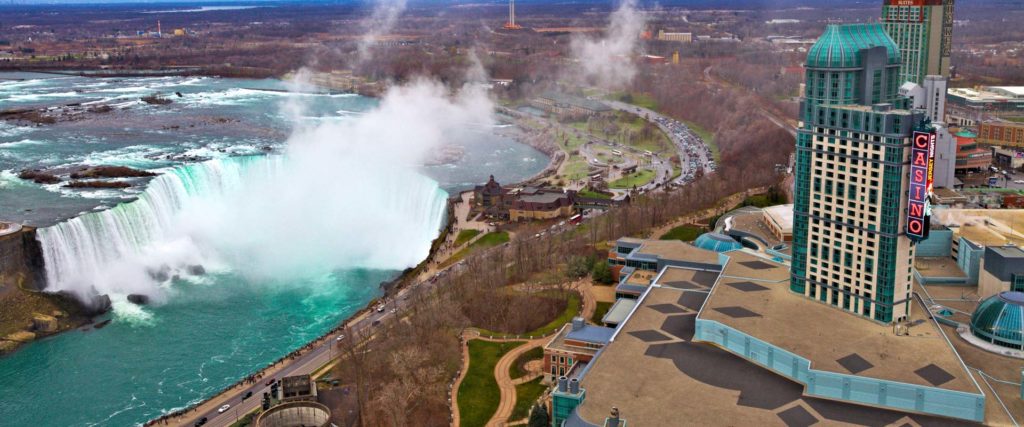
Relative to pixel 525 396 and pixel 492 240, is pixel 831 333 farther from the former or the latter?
pixel 492 240

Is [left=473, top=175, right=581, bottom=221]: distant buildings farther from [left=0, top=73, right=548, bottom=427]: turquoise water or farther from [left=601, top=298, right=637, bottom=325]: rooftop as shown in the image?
[left=601, top=298, right=637, bottom=325]: rooftop

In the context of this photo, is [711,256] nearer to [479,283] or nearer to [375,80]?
[479,283]

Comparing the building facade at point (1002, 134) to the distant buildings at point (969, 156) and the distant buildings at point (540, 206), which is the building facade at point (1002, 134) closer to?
the distant buildings at point (969, 156)

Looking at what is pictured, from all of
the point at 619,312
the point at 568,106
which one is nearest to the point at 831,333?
the point at 619,312

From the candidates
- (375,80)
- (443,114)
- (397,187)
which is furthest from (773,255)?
(375,80)

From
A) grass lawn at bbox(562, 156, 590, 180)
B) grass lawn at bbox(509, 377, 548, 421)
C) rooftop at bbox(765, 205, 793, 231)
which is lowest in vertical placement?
grass lawn at bbox(509, 377, 548, 421)

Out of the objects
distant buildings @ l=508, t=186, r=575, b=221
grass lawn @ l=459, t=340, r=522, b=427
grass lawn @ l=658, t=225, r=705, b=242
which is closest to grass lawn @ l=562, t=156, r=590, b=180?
Result: distant buildings @ l=508, t=186, r=575, b=221
